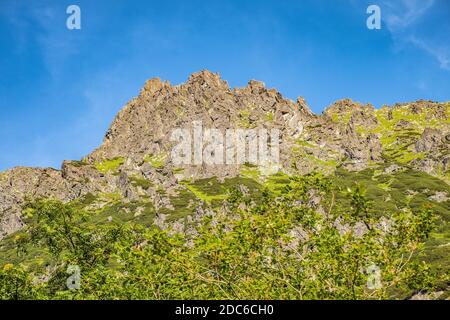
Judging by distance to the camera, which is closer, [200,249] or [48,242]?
[200,249]

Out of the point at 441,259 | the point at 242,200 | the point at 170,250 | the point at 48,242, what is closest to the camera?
the point at 170,250

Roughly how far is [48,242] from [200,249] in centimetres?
1853

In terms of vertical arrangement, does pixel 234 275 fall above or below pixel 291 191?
below

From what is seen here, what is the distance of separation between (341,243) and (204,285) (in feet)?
25.7

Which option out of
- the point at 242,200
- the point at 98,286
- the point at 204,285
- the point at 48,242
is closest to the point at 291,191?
the point at 242,200

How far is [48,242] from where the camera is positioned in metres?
34.8

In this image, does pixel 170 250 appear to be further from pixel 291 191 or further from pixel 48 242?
pixel 48 242
